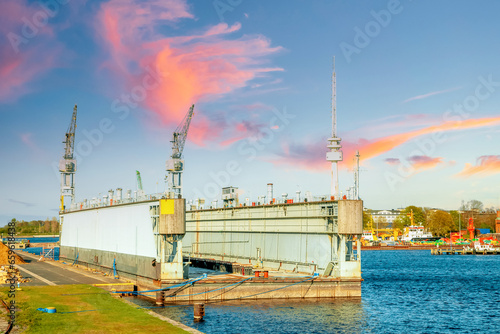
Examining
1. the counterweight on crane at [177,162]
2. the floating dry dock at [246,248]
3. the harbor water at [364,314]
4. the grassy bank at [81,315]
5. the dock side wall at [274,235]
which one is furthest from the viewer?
the counterweight on crane at [177,162]

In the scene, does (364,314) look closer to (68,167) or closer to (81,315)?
(81,315)

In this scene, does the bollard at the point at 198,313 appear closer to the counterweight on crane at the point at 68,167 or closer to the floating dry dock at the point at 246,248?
the floating dry dock at the point at 246,248

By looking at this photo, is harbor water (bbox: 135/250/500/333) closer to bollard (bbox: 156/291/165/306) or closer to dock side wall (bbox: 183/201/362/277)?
bollard (bbox: 156/291/165/306)

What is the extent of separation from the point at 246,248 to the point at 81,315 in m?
47.3

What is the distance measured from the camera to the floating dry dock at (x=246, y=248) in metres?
65.2

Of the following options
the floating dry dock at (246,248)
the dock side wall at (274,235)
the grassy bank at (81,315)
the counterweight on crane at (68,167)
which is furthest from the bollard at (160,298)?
the counterweight on crane at (68,167)

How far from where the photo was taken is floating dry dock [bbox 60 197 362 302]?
6525 centimetres

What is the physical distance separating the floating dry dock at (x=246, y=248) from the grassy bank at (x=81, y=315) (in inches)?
360

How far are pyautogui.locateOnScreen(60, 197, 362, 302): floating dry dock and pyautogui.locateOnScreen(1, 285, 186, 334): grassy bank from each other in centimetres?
913

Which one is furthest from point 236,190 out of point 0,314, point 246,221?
point 0,314

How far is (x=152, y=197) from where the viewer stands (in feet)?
241

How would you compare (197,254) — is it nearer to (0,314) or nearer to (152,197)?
(152,197)

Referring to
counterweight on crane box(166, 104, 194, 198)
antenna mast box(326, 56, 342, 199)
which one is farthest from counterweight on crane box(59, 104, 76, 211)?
antenna mast box(326, 56, 342, 199)

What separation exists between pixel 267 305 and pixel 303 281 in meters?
5.63
